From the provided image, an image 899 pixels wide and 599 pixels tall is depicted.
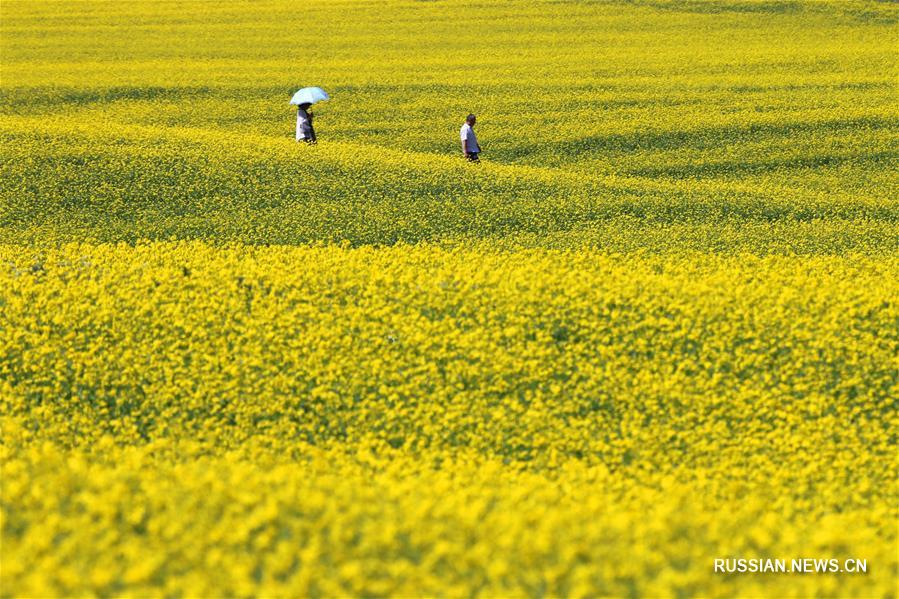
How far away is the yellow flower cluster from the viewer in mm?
7312

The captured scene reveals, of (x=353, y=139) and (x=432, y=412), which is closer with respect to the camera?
(x=432, y=412)

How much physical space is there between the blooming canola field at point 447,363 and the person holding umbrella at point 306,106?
0.41 m

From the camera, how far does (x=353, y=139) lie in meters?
31.9

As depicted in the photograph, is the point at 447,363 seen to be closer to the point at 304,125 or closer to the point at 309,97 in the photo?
the point at 309,97

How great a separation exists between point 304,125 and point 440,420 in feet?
53.7

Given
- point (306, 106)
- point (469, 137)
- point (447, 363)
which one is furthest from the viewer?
point (306, 106)

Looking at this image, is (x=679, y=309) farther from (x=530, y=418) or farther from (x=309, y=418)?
(x=309, y=418)

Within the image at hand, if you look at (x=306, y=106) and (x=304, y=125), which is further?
(x=304, y=125)

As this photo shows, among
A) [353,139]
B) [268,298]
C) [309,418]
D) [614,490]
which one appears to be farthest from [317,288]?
[353,139]

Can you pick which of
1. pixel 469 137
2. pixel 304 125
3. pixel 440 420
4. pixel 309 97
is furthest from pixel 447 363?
pixel 304 125

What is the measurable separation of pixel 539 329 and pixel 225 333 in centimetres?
406

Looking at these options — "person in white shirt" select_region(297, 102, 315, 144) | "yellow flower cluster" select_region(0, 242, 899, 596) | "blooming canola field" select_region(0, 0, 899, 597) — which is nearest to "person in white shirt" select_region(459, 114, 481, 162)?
"blooming canola field" select_region(0, 0, 899, 597)

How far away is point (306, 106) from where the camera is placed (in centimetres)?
2552

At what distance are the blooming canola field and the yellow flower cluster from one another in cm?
5
